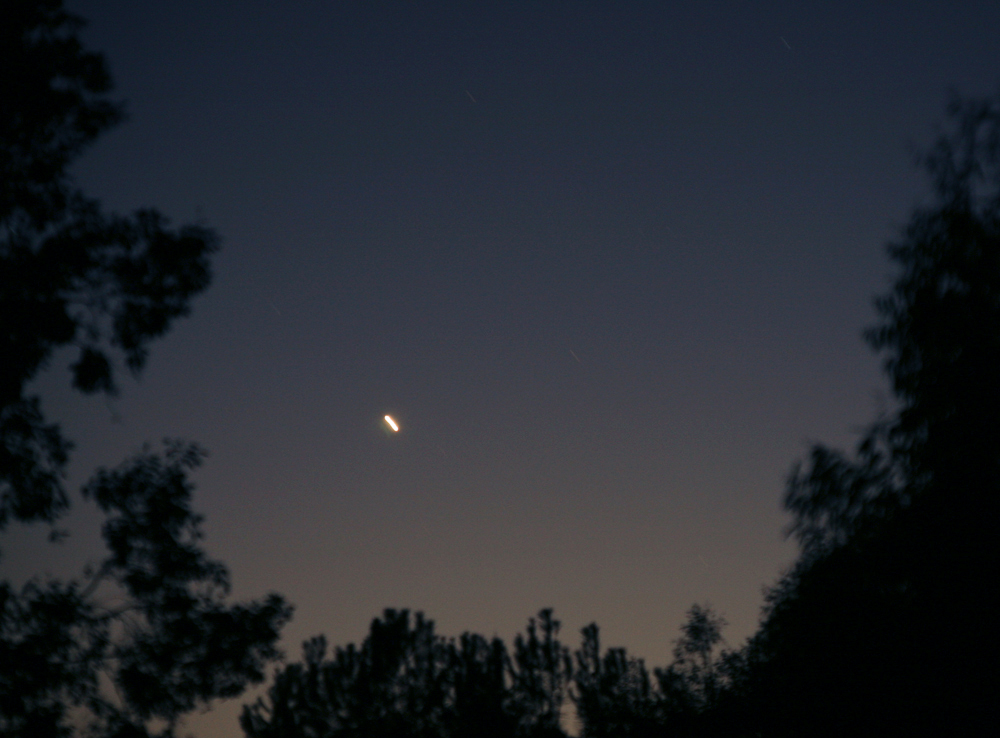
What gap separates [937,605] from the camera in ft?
39.1

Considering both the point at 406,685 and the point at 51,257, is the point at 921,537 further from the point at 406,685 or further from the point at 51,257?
the point at 406,685

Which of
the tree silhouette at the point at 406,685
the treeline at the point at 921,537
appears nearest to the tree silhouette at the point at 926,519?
the treeline at the point at 921,537

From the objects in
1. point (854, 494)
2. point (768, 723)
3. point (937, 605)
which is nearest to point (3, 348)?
point (854, 494)

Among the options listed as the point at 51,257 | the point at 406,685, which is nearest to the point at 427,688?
the point at 406,685

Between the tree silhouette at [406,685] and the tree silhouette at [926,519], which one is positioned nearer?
the tree silhouette at [926,519]

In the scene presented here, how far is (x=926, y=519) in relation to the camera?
11.9m

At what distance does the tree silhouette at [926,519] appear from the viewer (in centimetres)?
1163

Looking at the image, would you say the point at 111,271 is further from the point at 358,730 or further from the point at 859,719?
the point at 358,730

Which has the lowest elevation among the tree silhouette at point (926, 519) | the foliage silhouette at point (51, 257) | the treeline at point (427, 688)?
the tree silhouette at point (926, 519)

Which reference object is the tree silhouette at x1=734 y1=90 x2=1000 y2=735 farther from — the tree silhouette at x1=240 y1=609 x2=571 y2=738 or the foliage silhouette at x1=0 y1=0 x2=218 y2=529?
the tree silhouette at x1=240 y1=609 x2=571 y2=738

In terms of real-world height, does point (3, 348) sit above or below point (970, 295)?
above

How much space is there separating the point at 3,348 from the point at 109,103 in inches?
225

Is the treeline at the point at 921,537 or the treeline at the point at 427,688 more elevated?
the treeline at the point at 427,688

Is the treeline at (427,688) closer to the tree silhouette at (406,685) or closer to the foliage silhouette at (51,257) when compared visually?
the tree silhouette at (406,685)
